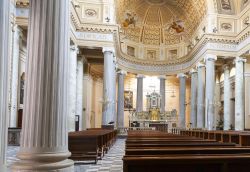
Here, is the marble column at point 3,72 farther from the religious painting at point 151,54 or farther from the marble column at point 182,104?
the religious painting at point 151,54

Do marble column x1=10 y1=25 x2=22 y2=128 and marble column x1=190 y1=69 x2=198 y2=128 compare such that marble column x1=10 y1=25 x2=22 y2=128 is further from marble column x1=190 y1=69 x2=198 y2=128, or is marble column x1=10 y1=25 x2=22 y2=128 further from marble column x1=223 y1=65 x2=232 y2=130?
marble column x1=190 y1=69 x2=198 y2=128

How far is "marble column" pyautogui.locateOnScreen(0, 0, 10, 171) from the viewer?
3.41 meters

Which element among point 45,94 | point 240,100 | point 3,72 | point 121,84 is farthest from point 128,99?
point 3,72

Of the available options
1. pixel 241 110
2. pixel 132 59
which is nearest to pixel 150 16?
pixel 132 59

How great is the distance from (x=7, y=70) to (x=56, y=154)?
52.3 inches

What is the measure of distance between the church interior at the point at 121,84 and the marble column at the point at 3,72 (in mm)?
11

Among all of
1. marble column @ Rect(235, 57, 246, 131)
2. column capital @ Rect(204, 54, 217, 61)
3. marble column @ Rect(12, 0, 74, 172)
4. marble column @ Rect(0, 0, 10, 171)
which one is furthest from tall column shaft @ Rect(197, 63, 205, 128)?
marble column @ Rect(0, 0, 10, 171)

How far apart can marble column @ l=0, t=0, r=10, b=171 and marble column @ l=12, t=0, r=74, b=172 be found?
2.43 feet

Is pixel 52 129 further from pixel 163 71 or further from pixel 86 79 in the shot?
pixel 163 71

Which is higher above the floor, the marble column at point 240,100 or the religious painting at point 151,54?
the religious painting at point 151,54

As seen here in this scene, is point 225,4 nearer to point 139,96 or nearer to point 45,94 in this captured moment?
point 139,96

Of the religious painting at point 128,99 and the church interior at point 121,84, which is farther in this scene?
the religious painting at point 128,99

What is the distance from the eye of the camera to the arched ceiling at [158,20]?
33406 millimetres

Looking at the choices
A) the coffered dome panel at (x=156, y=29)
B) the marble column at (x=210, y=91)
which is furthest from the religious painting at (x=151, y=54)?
the marble column at (x=210, y=91)
